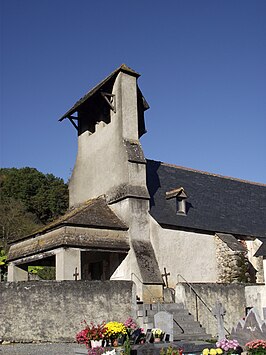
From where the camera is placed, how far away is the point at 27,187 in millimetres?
57562

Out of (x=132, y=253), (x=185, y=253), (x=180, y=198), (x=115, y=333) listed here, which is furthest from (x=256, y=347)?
(x=180, y=198)

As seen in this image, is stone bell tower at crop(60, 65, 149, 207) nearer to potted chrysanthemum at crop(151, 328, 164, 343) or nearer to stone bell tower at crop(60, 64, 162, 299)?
stone bell tower at crop(60, 64, 162, 299)

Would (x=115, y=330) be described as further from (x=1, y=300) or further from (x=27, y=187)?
(x=27, y=187)

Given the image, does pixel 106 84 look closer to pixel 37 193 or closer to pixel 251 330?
pixel 251 330

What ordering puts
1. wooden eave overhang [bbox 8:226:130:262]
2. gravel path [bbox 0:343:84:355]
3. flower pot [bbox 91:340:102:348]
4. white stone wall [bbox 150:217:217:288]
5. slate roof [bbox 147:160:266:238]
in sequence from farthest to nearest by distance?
slate roof [bbox 147:160:266:238] → white stone wall [bbox 150:217:217:288] → wooden eave overhang [bbox 8:226:130:262] → gravel path [bbox 0:343:84:355] → flower pot [bbox 91:340:102:348]

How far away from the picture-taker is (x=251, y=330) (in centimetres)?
1242

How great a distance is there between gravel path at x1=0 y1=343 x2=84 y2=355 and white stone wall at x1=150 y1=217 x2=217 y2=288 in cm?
747

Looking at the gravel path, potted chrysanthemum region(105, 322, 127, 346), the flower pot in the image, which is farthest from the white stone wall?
the flower pot

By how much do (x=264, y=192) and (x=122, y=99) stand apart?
13845 mm

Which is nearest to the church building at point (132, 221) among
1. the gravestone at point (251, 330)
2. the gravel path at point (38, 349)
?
the gravel path at point (38, 349)

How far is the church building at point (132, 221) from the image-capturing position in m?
22.2

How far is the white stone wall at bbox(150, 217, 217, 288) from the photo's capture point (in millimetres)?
23609

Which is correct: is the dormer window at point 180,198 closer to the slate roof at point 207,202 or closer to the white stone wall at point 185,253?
the slate roof at point 207,202

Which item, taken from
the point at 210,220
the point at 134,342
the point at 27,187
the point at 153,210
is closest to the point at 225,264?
the point at 210,220
